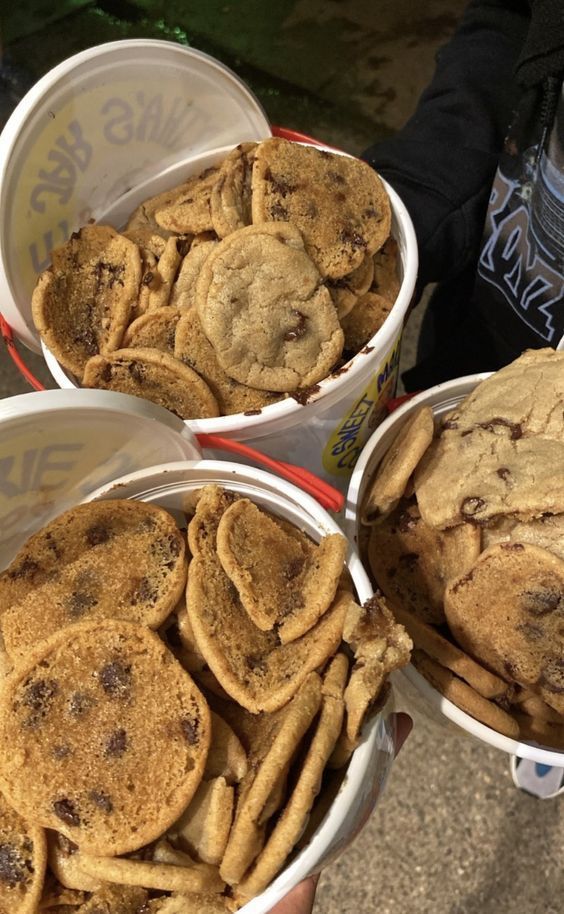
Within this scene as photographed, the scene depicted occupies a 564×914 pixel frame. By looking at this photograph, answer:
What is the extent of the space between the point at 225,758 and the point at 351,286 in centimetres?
60

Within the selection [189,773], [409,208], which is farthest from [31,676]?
[409,208]

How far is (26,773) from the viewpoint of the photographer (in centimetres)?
71

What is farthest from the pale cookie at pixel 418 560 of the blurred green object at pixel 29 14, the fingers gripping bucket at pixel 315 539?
the blurred green object at pixel 29 14

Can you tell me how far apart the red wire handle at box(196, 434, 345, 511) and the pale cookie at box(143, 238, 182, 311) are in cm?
20

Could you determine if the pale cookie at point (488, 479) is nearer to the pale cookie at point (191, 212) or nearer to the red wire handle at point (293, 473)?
the red wire handle at point (293, 473)

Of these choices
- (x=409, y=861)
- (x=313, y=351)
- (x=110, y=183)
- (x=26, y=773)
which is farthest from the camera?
(x=409, y=861)

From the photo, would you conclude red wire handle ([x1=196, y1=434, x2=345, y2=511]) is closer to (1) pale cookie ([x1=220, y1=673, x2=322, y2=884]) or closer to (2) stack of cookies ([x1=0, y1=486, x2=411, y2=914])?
(2) stack of cookies ([x1=0, y1=486, x2=411, y2=914])

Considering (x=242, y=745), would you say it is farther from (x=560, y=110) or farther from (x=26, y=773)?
(x=560, y=110)

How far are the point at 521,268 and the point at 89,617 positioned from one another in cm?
81

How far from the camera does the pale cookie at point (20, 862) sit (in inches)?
27.2

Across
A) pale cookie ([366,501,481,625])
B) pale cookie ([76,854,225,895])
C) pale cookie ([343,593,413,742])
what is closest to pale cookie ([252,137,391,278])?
pale cookie ([366,501,481,625])

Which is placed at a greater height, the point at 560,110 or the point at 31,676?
the point at 560,110

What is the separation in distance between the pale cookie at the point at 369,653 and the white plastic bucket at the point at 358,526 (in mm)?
171

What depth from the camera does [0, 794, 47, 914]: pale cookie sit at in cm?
69
